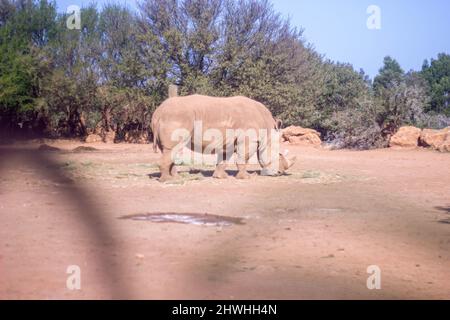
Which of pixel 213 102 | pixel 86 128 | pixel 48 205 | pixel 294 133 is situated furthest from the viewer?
pixel 86 128

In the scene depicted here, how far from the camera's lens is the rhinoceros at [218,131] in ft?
41.4

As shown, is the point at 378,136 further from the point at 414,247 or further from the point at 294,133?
the point at 414,247

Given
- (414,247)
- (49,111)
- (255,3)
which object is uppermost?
(255,3)

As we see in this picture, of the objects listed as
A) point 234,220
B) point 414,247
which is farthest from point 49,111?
point 414,247

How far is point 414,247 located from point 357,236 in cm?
77

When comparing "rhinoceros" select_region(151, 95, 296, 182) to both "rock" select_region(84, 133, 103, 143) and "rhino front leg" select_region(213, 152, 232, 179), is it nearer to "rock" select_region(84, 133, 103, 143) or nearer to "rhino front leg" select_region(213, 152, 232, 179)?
"rhino front leg" select_region(213, 152, 232, 179)

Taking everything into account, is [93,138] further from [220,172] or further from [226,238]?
[226,238]

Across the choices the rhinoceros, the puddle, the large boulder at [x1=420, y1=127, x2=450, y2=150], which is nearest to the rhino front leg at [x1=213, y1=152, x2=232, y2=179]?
the rhinoceros

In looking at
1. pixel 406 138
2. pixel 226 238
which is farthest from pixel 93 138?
pixel 226 238

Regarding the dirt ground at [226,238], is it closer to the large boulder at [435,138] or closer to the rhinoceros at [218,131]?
the rhinoceros at [218,131]

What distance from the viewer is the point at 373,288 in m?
5.10

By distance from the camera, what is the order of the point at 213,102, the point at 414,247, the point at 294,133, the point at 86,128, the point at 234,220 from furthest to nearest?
the point at 86,128, the point at 294,133, the point at 213,102, the point at 234,220, the point at 414,247

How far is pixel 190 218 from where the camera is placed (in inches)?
328

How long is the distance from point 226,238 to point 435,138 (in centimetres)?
1906
